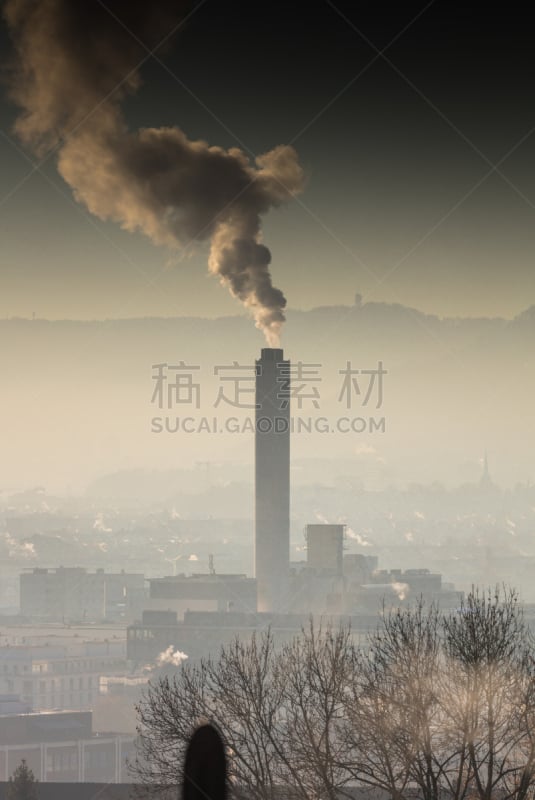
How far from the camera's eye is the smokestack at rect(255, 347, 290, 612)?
58.8m

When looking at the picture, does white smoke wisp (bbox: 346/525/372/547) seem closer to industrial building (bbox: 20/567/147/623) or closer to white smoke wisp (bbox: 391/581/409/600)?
industrial building (bbox: 20/567/147/623)

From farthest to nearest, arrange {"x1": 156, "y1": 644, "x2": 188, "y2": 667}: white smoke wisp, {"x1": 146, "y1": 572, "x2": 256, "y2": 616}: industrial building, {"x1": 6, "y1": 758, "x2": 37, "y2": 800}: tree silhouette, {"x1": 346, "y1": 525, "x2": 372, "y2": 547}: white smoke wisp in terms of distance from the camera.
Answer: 1. {"x1": 346, "y1": 525, "x2": 372, "y2": 547}: white smoke wisp
2. {"x1": 146, "y1": 572, "x2": 256, "y2": 616}: industrial building
3. {"x1": 156, "y1": 644, "x2": 188, "y2": 667}: white smoke wisp
4. {"x1": 6, "y1": 758, "x2": 37, "y2": 800}: tree silhouette

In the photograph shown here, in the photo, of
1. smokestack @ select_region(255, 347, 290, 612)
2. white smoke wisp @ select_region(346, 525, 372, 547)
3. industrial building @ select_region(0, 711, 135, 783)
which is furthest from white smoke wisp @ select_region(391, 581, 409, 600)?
white smoke wisp @ select_region(346, 525, 372, 547)

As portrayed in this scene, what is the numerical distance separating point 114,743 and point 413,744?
131 ft

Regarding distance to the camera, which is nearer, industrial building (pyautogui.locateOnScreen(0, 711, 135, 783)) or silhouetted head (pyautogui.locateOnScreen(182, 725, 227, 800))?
silhouetted head (pyautogui.locateOnScreen(182, 725, 227, 800))

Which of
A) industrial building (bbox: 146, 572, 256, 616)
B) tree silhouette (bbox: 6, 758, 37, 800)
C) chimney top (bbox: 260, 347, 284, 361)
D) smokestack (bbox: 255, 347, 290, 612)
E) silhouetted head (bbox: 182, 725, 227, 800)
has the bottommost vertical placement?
tree silhouette (bbox: 6, 758, 37, 800)

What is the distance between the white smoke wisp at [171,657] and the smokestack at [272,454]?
26.4 feet

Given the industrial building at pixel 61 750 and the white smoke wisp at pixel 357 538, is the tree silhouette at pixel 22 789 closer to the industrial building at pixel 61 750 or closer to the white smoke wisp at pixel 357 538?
the industrial building at pixel 61 750

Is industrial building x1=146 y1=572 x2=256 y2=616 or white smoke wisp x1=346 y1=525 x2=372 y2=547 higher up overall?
white smoke wisp x1=346 y1=525 x2=372 y2=547

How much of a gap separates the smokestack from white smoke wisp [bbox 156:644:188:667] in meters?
8.04

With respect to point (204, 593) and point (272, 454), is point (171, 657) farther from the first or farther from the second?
point (272, 454)

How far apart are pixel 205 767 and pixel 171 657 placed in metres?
58.3

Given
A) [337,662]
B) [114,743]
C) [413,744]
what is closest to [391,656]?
[337,662]

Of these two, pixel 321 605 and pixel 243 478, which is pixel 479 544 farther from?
pixel 321 605
